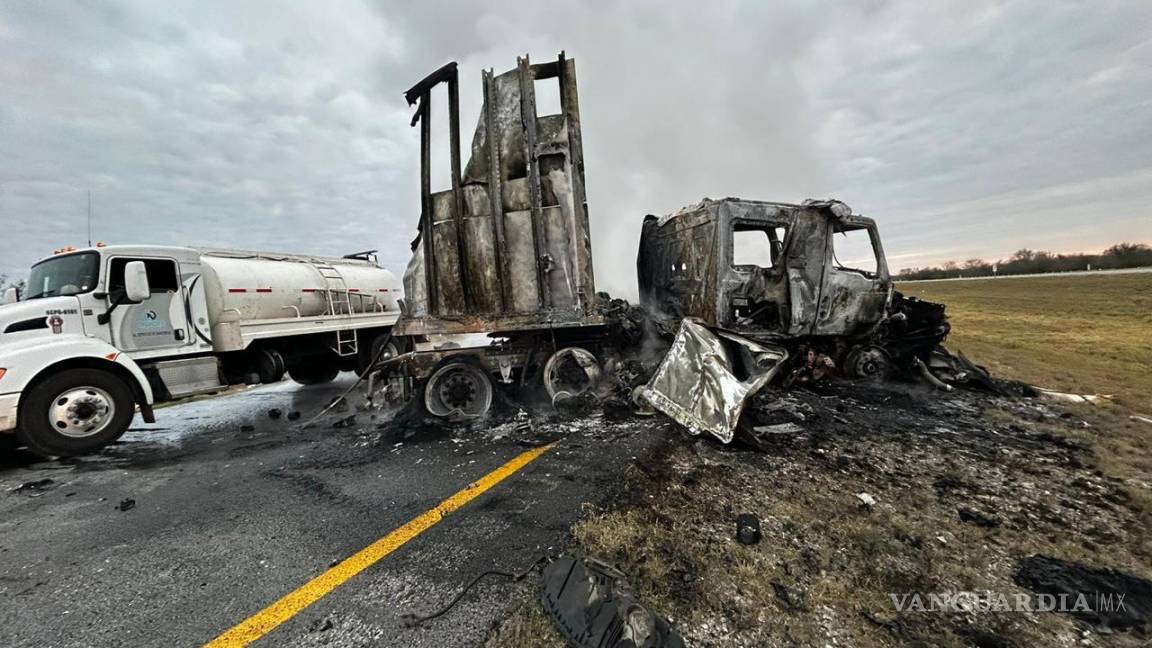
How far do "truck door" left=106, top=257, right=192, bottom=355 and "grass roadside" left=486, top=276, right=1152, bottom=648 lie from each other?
6.60m

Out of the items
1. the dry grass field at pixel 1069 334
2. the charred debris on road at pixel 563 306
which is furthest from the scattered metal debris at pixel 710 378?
the dry grass field at pixel 1069 334

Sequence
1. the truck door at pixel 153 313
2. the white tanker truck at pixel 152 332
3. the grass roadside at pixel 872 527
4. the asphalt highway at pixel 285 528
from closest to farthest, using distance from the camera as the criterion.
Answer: the grass roadside at pixel 872 527
the asphalt highway at pixel 285 528
the white tanker truck at pixel 152 332
the truck door at pixel 153 313

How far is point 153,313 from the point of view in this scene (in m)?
5.79

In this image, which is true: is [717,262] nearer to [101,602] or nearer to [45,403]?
[101,602]

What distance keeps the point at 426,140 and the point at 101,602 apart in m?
4.67

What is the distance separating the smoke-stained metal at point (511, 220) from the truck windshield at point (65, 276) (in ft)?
13.7

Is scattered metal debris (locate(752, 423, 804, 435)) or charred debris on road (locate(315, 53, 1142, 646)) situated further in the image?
charred debris on road (locate(315, 53, 1142, 646))

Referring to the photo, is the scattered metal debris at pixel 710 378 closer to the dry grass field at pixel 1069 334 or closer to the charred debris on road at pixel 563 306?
the charred debris on road at pixel 563 306

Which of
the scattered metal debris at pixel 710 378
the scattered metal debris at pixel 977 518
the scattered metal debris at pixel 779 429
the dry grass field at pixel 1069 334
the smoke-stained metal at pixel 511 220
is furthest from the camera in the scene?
the dry grass field at pixel 1069 334

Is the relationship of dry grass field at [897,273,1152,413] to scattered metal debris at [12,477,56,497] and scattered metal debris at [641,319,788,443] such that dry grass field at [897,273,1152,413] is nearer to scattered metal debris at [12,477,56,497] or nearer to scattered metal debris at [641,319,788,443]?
scattered metal debris at [641,319,788,443]

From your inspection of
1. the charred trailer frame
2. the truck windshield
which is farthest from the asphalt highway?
the truck windshield

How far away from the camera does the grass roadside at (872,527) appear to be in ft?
6.07

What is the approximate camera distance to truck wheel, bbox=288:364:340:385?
8.51m

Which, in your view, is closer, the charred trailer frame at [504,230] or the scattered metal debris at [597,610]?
Result: the scattered metal debris at [597,610]
